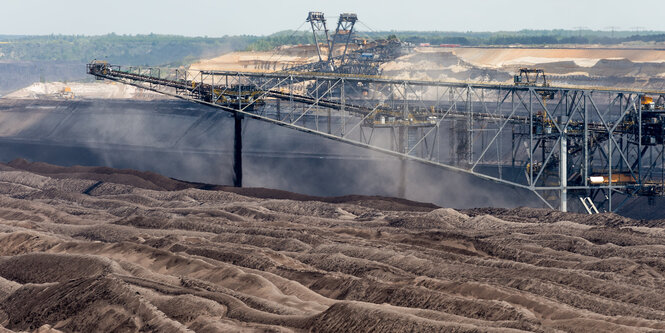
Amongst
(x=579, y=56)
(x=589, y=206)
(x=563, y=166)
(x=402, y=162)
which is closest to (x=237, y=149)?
(x=402, y=162)

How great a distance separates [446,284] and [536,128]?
108 ft

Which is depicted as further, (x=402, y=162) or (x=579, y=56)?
(x=579, y=56)

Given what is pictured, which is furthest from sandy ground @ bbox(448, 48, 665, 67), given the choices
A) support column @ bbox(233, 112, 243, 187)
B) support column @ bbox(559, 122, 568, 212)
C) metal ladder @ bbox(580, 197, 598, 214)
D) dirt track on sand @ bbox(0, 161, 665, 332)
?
dirt track on sand @ bbox(0, 161, 665, 332)

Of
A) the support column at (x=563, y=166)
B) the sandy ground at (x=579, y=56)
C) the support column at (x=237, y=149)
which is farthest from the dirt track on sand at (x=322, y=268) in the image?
the sandy ground at (x=579, y=56)

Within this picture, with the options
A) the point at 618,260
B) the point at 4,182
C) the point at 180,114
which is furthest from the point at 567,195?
the point at 180,114

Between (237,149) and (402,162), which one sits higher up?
(237,149)

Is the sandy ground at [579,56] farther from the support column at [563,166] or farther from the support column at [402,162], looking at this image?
the support column at [563,166]

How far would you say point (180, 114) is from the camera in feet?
495

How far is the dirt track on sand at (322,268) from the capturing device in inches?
1571

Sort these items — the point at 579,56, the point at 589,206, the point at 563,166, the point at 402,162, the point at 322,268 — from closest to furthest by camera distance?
the point at 322,268 < the point at 563,166 < the point at 589,206 < the point at 402,162 < the point at 579,56

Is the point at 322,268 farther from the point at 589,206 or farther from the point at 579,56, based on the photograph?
the point at 579,56

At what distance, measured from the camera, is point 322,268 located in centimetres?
5250

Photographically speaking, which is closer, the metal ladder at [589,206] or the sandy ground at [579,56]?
the metal ladder at [589,206]

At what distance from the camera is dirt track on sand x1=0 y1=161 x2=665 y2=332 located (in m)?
39.9
